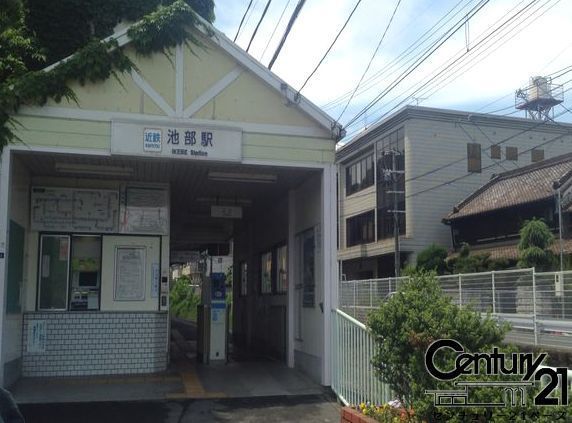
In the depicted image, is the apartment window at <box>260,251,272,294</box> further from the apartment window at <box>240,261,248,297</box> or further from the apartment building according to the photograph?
the apartment building

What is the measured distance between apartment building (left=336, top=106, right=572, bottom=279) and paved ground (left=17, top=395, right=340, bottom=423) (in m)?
26.1

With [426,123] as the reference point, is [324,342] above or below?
below

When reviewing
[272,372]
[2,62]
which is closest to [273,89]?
[2,62]

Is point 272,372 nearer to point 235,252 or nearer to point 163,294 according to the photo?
point 163,294

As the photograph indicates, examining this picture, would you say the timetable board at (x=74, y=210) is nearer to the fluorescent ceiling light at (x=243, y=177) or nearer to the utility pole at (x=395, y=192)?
the fluorescent ceiling light at (x=243, y=177)

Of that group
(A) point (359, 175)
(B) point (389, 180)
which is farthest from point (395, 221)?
(A) point (359, 175)

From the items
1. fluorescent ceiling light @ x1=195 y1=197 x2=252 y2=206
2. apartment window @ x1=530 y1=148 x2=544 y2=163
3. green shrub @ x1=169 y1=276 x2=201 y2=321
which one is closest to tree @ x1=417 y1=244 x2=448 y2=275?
apartment window @ x1=530 y1=148 x2=544 y2=163

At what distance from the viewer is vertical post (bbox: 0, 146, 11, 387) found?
863cm

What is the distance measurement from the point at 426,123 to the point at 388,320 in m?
31.8

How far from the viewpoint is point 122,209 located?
37.1 ft

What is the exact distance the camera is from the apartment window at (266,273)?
14.6 m

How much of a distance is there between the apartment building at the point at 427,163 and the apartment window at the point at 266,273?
19681 millimetres

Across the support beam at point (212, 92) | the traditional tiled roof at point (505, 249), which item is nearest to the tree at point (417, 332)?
the support beam at point (212, 92)

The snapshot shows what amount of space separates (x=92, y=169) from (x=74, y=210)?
114 centimetres
